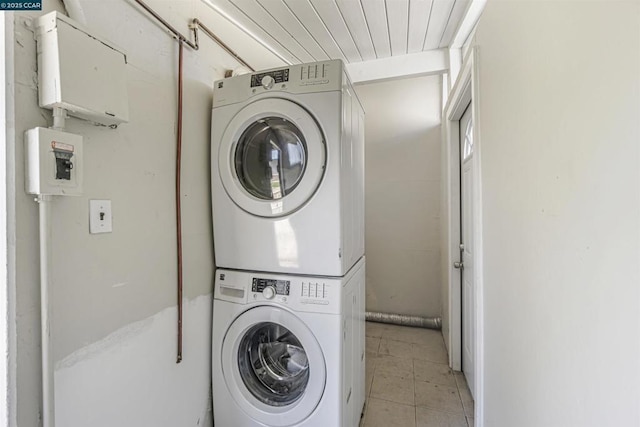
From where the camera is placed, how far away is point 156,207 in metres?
1.19

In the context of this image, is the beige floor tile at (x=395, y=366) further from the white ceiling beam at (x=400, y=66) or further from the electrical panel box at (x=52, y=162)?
the white ceiling beam at (x=400, y=66)

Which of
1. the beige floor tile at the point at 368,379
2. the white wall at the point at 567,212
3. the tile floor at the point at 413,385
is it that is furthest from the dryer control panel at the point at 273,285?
the beige floor tile at the point at 368,379

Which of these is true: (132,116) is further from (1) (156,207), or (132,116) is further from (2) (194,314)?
(2) (194,314)

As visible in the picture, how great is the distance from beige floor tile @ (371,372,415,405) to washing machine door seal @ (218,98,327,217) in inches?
60.7

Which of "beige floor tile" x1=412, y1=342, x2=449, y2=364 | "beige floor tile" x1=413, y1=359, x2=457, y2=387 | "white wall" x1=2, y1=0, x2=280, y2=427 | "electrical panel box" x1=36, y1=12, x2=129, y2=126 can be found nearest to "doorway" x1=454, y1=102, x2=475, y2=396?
"beige floor tile" x1=413, y1=359, x2=457, y2=387

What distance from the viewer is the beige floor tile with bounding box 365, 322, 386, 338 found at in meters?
2.86

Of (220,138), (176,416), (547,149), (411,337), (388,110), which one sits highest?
(388,110)

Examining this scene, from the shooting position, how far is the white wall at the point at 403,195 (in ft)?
9.92

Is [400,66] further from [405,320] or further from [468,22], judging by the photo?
A: [405,320]

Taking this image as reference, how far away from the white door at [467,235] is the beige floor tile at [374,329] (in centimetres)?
86

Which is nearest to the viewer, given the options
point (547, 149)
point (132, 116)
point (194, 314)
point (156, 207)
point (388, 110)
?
point (547, 149)

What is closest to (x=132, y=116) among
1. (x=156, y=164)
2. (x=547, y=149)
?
(x=156, y=164)

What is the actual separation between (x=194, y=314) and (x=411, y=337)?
7.26ft

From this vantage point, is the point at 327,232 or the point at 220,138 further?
the point at 220,138
